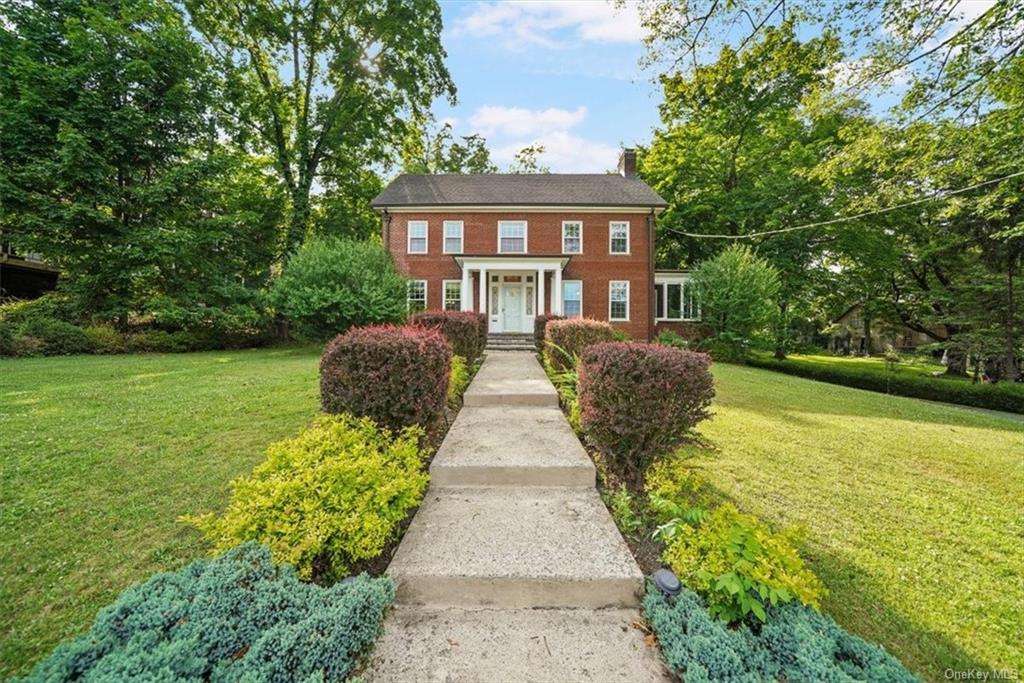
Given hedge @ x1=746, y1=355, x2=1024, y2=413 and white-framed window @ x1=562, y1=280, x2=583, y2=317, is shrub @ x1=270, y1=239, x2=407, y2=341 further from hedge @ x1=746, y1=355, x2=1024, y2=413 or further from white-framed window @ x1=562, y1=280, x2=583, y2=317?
hedge @ x1=746, y1=355, x2=1024, y2=413

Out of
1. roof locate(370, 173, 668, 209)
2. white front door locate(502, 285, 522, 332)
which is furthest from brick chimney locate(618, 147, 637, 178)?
Result: white front door locate(502, 285, 522, 332)

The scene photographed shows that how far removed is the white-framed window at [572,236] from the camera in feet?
56.8

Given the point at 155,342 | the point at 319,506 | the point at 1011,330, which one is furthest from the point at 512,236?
the point at 1011,330

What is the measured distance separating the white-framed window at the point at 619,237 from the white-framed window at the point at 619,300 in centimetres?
141

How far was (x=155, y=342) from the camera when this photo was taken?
1427 centimetres

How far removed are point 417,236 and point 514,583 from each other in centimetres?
1673

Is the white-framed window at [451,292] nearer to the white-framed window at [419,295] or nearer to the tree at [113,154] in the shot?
the white-framed window at [419,295]

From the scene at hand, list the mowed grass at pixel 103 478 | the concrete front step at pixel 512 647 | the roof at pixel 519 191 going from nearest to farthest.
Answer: the concrete front step at pixel 512 647
the mowed grass at pixel 103 478
the roof at pixel 519 191

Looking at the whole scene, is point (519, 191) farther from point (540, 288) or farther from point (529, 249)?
point (540, 288)

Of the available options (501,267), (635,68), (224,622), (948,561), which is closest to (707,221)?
(501,267)

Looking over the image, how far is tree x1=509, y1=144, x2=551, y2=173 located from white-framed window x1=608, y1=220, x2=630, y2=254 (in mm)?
13908

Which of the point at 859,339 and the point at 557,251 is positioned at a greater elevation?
the point at 557,251

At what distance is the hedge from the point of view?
38.2 feet

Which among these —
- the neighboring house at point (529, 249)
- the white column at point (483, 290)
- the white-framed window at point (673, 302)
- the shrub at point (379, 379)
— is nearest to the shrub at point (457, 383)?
the shrub at point (379, 379)
